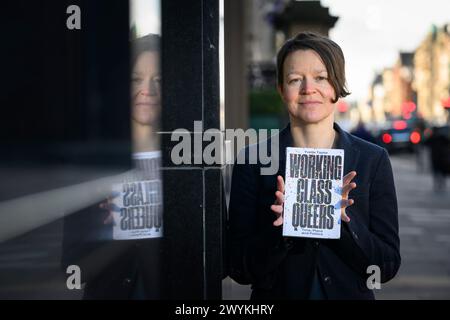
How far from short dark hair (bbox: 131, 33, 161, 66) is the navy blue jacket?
55 centimetres

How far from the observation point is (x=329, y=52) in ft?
9.28

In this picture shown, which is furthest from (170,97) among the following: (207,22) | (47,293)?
(47,293)

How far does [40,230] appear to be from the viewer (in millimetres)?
13484

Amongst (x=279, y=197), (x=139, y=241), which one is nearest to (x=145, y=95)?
(x=139, y=241)

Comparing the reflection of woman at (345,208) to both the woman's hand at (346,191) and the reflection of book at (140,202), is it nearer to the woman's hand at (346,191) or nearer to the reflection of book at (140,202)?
the woman's hand at (346,191)

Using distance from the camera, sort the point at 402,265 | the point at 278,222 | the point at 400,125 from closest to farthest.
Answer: the point at 278,222
the point at 402,265
the point at 400,125

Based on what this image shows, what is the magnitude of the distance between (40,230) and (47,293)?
6.25m

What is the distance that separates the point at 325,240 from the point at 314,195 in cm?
21

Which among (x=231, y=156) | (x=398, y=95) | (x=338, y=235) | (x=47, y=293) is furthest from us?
(x=398, y=95)

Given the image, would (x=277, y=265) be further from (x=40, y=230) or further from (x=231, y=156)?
(x=40, y=230)

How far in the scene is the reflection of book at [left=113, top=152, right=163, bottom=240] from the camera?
2986 millimetres

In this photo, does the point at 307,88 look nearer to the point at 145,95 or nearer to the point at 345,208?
the point at 345,208

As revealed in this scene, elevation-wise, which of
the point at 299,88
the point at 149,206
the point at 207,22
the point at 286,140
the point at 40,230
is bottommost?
the point at 40,230

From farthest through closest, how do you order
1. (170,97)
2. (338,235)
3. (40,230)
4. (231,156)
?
(40,230)
(231,156)
(170,97)
(338,235)
